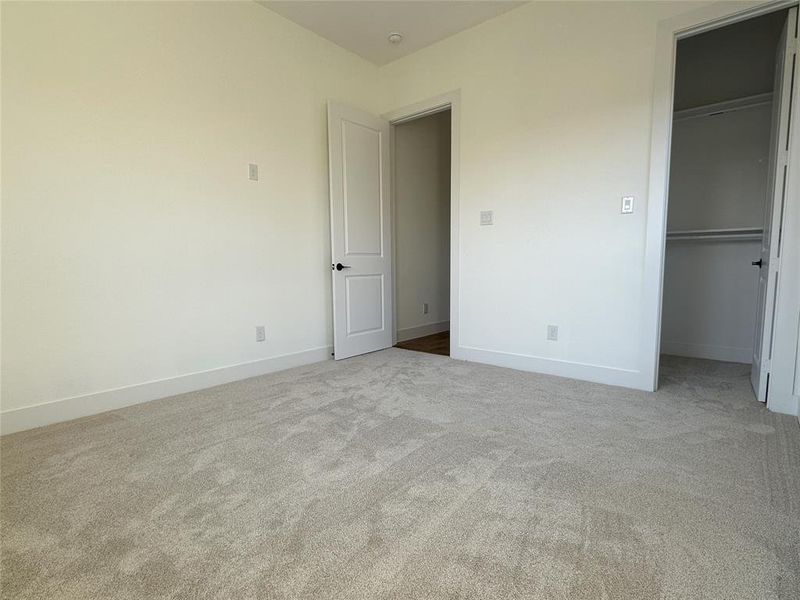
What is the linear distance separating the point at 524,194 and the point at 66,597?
3258 millimetres

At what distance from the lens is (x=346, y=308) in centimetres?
363

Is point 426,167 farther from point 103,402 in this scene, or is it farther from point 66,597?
point 66,597

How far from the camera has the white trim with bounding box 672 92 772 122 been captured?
316 centimetres

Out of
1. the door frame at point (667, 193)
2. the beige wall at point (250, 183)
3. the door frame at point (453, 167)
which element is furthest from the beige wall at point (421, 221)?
the door frame at point (667, 193)

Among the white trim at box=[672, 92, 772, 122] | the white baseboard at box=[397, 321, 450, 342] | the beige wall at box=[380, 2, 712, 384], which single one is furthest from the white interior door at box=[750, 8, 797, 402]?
the white baseboard at box=[397, 321, 450, 342]

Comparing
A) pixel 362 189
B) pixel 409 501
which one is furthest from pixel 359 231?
pixel 409 501

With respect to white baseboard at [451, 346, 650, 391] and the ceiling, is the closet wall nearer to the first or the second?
white baseboard at [451, 346, 650, 391]

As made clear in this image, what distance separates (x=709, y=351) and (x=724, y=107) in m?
2.14

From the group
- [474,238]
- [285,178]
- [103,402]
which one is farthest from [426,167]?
[103,402]

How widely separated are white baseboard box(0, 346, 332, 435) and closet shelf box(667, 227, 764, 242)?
362 cm

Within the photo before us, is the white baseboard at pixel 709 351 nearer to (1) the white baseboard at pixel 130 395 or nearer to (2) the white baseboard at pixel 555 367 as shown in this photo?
(2) the white baseboard at pixel 555 367

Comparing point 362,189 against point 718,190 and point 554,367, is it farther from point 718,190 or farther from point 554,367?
point 718,190

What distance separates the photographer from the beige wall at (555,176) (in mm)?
2623

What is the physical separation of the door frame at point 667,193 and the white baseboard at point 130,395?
107 inches
